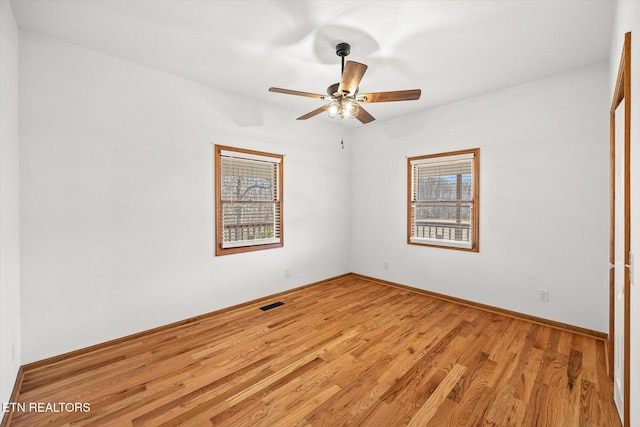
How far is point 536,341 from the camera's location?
9.21 ft

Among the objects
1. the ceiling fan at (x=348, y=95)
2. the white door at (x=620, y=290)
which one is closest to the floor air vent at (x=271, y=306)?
the ceiling fan at (x=348, y=95)

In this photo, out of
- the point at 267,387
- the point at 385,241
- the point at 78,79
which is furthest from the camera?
the point at 385,241

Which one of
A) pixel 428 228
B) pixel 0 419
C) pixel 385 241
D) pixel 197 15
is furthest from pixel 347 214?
pixel 0 419

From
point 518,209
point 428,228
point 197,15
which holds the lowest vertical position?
point 428,228

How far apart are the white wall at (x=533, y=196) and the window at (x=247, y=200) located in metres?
2.12

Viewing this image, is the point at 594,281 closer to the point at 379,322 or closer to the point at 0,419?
the point at 379,322

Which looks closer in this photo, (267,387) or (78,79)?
(267,387)

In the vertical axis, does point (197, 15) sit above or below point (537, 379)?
above

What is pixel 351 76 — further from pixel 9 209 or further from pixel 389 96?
pixel 9 209

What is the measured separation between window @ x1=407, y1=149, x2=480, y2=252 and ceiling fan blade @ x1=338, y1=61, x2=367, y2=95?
2.28 meters

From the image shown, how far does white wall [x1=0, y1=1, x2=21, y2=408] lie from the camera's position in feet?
6.05

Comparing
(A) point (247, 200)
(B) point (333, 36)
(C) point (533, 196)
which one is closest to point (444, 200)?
(C) point (533, 196)

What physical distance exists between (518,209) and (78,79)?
496 centimetres
